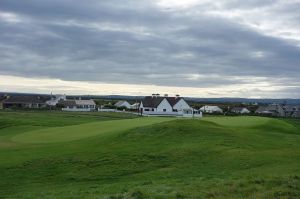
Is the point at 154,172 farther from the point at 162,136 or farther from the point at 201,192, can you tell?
the point at 162,136

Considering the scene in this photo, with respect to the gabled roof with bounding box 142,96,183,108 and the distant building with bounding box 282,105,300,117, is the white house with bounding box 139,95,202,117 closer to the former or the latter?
the gabled roof with bounding box 142,96,183,108

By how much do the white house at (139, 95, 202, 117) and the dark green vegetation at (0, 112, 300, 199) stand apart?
3608 inches

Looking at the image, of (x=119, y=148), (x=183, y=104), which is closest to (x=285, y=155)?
(x=119, y=148)

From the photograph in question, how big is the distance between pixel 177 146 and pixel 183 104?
106m

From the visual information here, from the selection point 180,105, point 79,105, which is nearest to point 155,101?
point 180,105

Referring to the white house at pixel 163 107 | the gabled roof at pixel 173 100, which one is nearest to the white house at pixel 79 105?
the white house at pixel 163 107

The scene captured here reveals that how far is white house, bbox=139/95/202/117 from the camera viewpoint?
134 m

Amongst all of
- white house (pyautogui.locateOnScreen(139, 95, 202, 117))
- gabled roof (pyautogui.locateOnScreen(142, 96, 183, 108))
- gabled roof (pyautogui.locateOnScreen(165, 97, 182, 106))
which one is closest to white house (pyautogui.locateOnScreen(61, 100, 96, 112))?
gabled roof (pyautogui.locateOnScreen(142, 96, 183, 108))

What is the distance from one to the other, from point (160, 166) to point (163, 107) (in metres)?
108

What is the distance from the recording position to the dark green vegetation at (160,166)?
16.2m

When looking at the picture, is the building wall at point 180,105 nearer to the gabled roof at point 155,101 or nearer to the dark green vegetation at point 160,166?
the gabled roof at point 155,101

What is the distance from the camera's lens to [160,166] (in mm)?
26938

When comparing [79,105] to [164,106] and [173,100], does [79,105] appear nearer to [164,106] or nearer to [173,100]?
[164,106]

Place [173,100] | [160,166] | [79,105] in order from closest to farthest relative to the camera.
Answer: [160,166] → [173,100] → [79,105]
